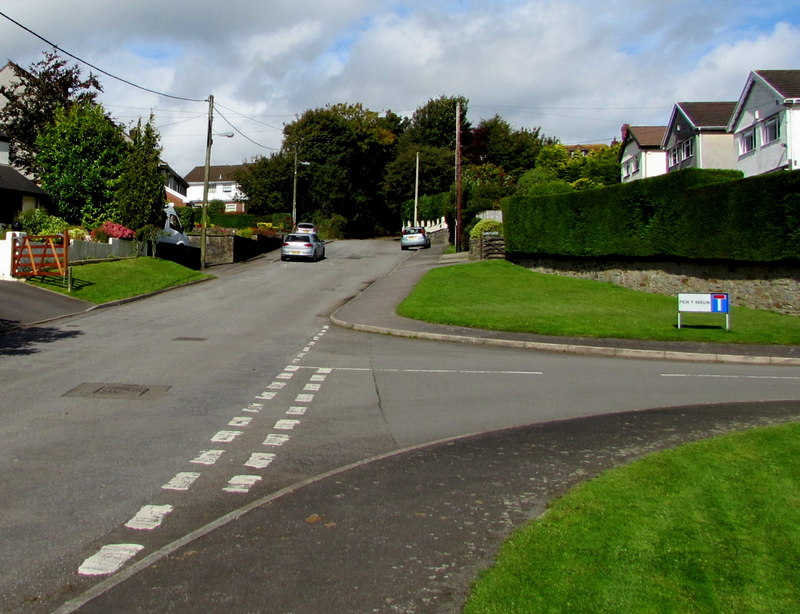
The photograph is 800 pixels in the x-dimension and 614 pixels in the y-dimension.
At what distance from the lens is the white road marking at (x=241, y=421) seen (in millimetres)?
9273

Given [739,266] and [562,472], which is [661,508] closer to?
[562,472]

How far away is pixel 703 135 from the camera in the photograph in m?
44.6

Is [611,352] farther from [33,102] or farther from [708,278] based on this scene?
[33,102]

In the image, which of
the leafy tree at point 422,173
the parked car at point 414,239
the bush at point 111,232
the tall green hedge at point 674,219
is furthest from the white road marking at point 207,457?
the leafy tree at point 422,173

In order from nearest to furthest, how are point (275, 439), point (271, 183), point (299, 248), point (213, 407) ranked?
point (275, 439)
point (213, 407)
point (299, 248)
point (271, 183)

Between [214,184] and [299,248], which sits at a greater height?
[214,184]

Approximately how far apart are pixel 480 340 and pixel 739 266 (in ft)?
37.4

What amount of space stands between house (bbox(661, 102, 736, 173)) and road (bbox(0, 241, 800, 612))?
3227 cm

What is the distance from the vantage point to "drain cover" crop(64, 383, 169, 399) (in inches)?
422

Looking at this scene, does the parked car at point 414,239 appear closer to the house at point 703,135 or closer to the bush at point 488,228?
the bush at point 488,228

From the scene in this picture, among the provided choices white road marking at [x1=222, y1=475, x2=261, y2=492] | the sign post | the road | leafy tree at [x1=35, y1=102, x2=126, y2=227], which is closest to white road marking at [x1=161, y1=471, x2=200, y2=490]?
the road

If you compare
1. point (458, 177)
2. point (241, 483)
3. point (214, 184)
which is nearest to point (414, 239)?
point (458, 177)

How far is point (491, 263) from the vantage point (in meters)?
37.4

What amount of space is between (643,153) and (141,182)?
1430 inches
